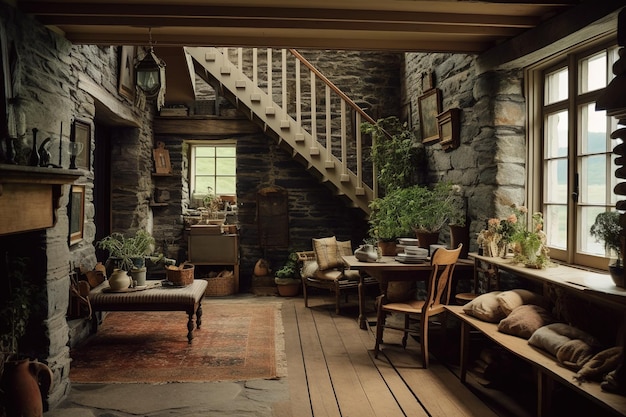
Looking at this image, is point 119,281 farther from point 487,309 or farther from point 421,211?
point 487,309

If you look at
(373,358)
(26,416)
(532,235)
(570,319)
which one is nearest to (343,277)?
(373,358)

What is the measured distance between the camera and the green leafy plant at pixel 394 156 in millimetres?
5770

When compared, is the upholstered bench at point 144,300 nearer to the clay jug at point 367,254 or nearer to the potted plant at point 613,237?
the clay jug at point 367,254

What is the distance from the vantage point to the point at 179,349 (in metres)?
4.42

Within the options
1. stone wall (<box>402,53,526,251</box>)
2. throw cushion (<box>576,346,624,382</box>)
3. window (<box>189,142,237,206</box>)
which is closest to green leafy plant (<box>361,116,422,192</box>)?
stone wall (<box>402,53,526,251</box>)

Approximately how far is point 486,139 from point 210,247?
4.24 meters

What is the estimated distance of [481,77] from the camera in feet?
14.2

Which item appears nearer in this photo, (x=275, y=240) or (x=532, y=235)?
(x=532, y=235)

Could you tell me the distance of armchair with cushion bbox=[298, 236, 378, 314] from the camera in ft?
19.0

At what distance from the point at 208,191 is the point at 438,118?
411 centimetres

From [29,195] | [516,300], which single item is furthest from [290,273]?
→ [29,195]

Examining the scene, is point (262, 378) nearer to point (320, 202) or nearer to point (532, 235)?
point (532, 235)

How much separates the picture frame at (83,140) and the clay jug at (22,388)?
225 centimetres

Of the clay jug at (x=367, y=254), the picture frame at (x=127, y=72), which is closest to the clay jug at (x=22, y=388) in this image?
the clay jug at (x=367, y=254)
